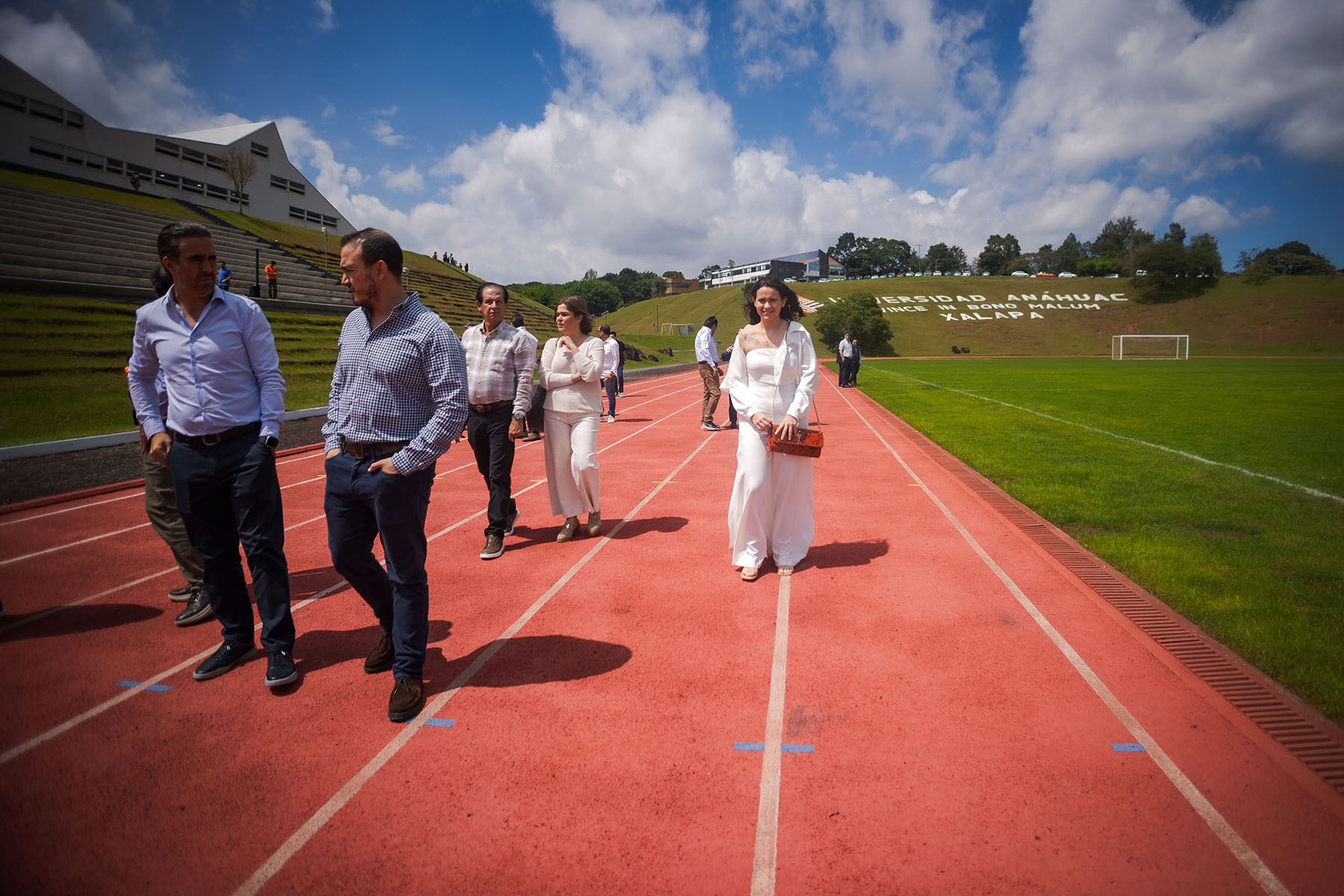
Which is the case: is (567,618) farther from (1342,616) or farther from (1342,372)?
(1342,372)

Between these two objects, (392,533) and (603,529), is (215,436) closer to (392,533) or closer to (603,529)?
(392,533)

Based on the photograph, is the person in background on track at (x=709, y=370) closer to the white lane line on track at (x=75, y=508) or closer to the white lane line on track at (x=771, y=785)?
the white lane line on track at (x=75, y=508)

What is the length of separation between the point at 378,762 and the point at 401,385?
64.9 inches

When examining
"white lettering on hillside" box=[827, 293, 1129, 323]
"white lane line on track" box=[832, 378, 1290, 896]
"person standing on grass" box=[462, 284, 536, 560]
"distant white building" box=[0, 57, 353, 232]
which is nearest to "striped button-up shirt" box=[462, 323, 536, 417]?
"person standing on grass" box=[462, 284, 536, 560]

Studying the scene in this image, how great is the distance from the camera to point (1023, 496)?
23.7 ft

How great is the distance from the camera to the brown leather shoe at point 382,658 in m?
3.52

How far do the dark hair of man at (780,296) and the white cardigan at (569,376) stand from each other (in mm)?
1399

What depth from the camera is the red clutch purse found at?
461 cm

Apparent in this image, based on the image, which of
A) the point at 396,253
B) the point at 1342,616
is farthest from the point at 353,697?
the point at 1342,616

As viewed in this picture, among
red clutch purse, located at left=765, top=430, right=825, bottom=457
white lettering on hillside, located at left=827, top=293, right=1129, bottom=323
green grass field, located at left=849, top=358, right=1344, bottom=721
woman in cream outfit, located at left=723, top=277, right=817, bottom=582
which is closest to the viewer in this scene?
green grass field, located at left=849, top=358, right=1344, bottom=721

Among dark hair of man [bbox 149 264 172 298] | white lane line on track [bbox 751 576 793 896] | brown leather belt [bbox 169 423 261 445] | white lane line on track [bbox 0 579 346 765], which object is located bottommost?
white lane line on track [bbox 751 576 793 896]

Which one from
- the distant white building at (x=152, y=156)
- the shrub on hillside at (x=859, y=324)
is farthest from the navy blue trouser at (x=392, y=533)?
the shrub on hillside at (x=859, y=324)

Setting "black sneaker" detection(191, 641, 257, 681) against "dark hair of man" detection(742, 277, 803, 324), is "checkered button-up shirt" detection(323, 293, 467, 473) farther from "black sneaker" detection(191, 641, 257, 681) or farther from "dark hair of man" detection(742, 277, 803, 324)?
"dark hair of man" detection(742, 277, 803, 324)

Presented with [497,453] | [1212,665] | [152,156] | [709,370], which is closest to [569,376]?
[497,453]
